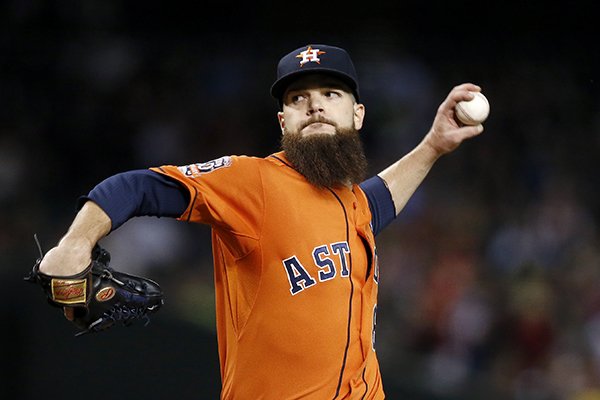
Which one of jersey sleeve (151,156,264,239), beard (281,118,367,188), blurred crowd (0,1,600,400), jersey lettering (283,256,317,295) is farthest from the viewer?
blurred crowd (0,1,600,400)

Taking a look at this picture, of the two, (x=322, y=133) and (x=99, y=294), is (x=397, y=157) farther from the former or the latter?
(x=99, y=294)

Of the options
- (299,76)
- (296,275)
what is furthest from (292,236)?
(299,76)

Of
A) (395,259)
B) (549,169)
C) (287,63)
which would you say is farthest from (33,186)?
(287,63)

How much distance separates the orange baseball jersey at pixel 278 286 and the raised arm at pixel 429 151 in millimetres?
759

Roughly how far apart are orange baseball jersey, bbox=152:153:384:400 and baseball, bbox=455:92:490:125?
0.83m

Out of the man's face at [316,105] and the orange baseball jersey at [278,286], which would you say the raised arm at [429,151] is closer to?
the man's face at [316,105]

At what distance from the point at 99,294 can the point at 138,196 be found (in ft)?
0.92

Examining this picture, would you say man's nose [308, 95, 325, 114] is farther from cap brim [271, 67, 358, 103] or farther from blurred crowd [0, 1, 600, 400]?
blurred crowd [0, 1, 600, 400]

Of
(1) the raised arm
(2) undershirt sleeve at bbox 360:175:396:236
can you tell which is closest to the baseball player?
(2) undershirt sleeve at bbox 360:175:396:236

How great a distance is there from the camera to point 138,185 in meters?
2.62

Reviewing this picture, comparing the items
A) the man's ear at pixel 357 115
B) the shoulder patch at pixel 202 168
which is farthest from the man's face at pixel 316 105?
the shoulder patch at pixel 202 168

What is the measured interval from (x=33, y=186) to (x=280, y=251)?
15.0 ft

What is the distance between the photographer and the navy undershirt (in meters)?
2.54

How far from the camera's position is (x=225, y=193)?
2.77m
